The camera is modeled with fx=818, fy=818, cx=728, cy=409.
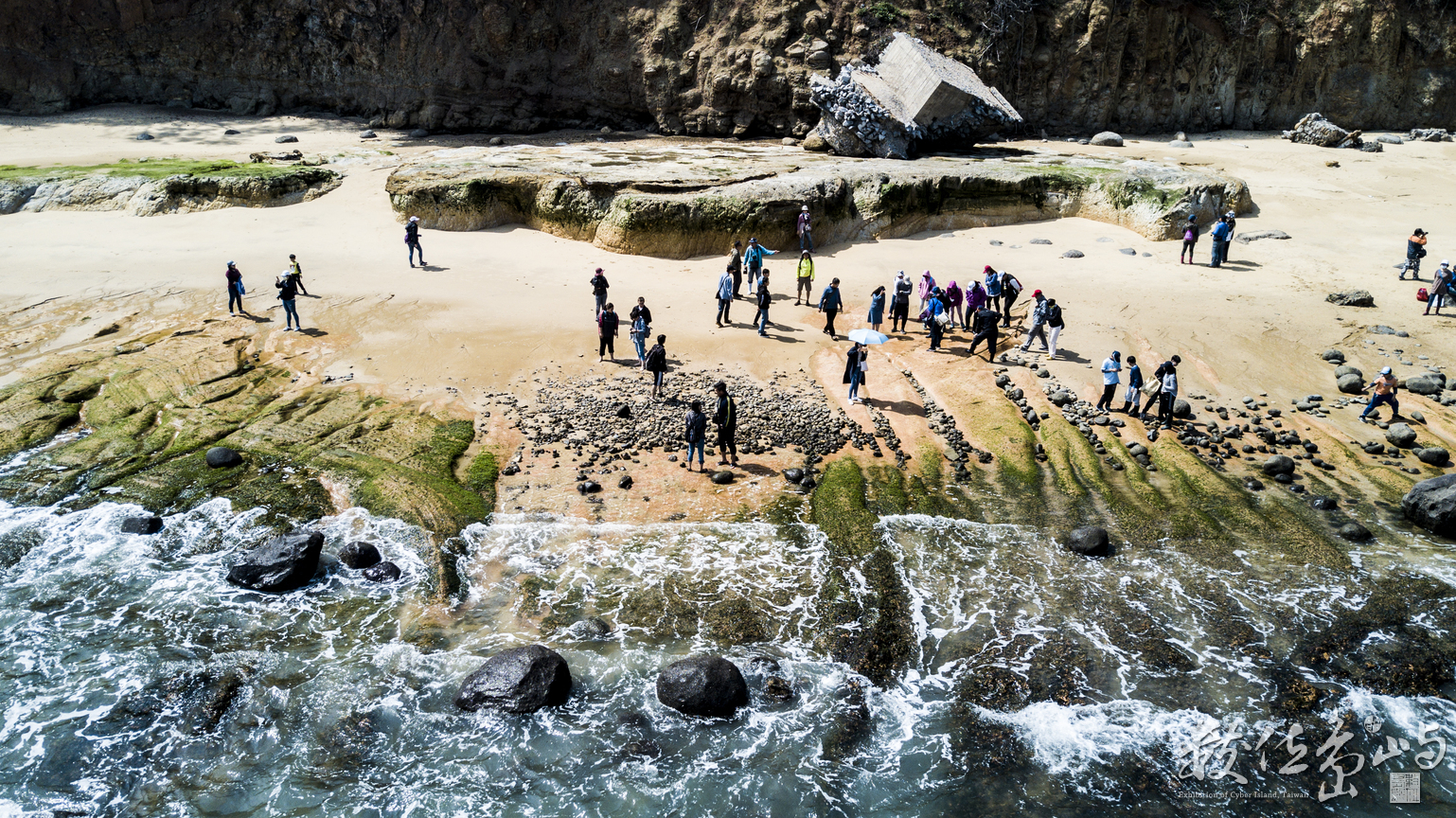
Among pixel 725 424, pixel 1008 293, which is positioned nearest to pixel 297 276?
pixel 725 424

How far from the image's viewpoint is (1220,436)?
619 inches

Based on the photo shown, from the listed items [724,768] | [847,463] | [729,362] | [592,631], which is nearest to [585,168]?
[729,362]

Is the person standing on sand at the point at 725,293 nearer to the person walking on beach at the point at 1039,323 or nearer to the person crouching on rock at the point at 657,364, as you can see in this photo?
the person crouching on rock at the point at 657,364

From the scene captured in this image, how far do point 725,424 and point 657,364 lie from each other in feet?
8.60

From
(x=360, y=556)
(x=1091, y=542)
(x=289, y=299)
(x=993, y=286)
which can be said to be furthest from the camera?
(x=993, y=286)

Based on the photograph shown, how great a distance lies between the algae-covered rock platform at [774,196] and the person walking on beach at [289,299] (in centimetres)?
716

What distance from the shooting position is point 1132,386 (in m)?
16.4

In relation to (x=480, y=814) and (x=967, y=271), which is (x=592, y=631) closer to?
(x=480, y=814)

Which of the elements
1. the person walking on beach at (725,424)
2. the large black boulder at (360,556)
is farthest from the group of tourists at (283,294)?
the person walking on beach at (725,424)

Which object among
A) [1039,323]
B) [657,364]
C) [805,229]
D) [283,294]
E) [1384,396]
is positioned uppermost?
[805,229]

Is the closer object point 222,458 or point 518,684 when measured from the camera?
point 518,684

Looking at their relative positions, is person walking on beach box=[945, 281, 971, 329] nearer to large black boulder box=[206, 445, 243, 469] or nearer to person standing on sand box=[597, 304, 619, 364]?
person standing on sand box=[597, 304, 619, 364]

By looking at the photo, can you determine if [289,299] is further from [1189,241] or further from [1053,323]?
[1189,241]

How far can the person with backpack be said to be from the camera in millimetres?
17953
